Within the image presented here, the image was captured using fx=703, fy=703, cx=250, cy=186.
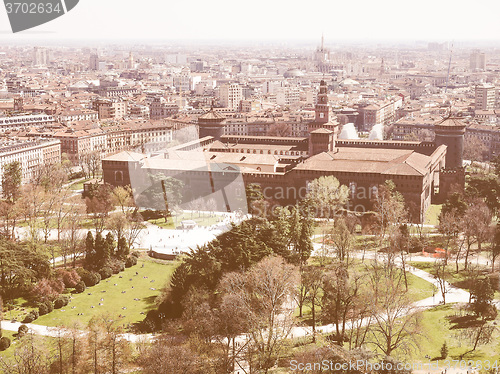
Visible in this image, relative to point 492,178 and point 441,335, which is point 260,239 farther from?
point 492,178

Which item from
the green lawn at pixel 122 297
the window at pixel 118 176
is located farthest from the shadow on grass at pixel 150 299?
the window at pixel 118 176

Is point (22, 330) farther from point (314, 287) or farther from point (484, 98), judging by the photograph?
point (484, 98)

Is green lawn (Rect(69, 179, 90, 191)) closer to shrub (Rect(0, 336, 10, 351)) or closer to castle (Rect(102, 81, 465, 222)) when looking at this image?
castle (Rect(102, 81, 465, 222))

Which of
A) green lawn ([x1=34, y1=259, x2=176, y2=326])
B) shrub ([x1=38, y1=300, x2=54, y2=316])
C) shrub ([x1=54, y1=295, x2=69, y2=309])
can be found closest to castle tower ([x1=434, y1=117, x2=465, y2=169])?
green lawn ([x1=34, y1=259, x2=176, y2=326])

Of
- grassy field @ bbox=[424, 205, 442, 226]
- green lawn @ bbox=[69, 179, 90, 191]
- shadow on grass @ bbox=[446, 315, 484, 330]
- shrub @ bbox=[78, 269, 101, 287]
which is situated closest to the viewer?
shadow on grass @ bbox=[446, 315, 484, 330]

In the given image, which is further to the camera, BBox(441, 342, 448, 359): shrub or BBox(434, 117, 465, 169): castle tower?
BBox(434, 117, 465, 169): castle tower

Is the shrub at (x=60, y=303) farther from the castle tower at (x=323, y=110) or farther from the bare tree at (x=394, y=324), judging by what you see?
the castle tower at (x=323, y=110)

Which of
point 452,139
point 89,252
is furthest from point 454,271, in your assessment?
point 452,139

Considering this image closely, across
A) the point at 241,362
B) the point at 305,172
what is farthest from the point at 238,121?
the point at 241,362
